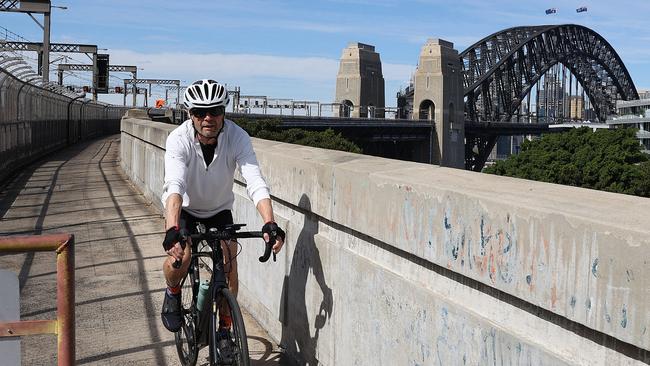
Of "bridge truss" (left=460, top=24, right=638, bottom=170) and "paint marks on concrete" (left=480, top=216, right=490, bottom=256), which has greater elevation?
"bridge truss" (left=460, top=24, right=638, bottom=170)

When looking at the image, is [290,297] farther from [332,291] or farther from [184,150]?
[184,150]

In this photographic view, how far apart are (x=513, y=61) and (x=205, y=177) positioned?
13530cm

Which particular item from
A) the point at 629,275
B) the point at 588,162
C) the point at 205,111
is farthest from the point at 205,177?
the point at 588,162

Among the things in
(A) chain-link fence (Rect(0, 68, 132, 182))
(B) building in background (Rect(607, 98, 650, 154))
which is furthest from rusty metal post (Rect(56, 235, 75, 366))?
(B) building in background (Rect(607, 98, 650, 154))

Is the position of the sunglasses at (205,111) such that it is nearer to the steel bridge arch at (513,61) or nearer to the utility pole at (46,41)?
the utility pole at (46,41)

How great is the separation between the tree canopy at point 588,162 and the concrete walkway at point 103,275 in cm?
4986

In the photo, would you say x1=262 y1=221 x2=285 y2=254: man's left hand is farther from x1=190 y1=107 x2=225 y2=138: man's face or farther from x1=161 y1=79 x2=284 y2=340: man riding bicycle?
x1=190 y1=107 x2=225 y2=138: man's face

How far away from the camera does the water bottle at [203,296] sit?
4.45 metres

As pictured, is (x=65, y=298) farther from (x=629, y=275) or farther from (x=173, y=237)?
(x=629, y=275)

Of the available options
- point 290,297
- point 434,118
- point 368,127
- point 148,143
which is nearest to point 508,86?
point 434,118

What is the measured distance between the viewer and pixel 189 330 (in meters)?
4.78

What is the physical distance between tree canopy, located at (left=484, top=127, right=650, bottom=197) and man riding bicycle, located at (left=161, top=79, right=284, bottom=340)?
186 ft

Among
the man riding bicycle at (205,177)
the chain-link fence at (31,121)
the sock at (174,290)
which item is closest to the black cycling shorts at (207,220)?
the man riding bicycle at (205,177)

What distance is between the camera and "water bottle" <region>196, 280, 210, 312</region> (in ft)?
14.6
